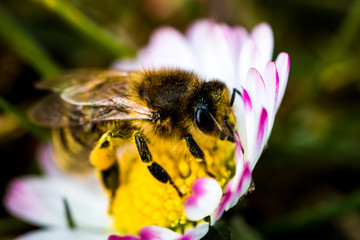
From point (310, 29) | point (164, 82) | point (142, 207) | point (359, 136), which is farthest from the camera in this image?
point (310, 29)

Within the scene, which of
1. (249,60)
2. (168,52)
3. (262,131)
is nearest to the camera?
(262,131)

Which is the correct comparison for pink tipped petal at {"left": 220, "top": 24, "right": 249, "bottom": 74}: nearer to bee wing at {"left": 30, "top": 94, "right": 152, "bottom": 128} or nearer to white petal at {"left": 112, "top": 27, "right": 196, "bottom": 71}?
white petal at {"left": 112, "top": 27, "right": 196, "bottom": 71}

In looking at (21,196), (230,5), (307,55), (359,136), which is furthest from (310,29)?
(21,196)

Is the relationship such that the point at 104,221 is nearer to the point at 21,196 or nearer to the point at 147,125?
the point at 21,196

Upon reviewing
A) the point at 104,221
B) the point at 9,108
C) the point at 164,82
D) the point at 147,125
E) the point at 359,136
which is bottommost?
the point at 104,221

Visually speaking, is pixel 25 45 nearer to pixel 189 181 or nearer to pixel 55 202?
pixel 55 202

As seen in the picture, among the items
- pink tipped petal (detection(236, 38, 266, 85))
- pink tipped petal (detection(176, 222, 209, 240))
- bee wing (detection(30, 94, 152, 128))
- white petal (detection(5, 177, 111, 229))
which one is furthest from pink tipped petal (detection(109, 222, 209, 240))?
white petal (detection(5, 177, 111, 229))

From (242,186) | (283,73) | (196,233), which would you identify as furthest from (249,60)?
(196,233)
